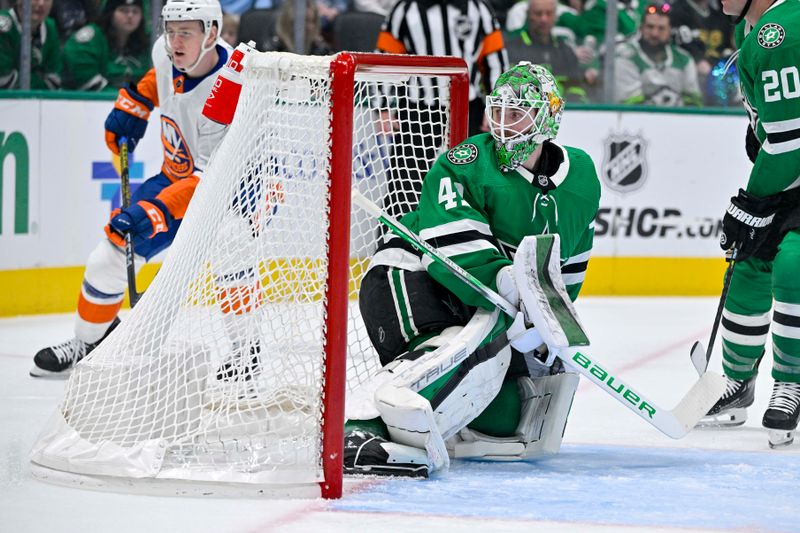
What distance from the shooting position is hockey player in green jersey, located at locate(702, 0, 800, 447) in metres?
3.20

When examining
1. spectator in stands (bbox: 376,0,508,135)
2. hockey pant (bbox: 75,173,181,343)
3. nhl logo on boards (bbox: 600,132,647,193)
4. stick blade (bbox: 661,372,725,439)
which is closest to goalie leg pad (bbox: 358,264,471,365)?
stick blade (bbox: 661,372,725,439)

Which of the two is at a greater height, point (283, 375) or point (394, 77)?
point (394, 77)

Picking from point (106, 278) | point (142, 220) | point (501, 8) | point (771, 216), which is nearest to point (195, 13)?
point (142, 220)

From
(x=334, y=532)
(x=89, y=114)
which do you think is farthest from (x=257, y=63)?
(x=89, y=114)

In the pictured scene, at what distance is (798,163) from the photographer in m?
3.25

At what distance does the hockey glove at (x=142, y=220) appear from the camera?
387 cm

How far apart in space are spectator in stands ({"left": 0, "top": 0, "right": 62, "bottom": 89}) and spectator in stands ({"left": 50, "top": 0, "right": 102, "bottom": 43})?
0.03 meters

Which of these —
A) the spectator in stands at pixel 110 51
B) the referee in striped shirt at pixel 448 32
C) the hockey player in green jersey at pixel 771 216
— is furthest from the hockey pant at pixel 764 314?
the spectator in stands at pixel 110 51

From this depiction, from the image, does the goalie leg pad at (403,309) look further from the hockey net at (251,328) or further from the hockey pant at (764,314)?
the hockey pant at (764,314)

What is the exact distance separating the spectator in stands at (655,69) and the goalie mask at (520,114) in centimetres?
330

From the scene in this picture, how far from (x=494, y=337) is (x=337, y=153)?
0.56 metres

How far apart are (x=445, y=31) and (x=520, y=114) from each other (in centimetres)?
278

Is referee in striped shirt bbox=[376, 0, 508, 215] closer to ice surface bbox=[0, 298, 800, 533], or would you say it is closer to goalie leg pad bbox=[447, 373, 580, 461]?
ice surface bbox=[0, 298, 800, 533]

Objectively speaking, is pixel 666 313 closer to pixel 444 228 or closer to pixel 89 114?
pixel 89 114
